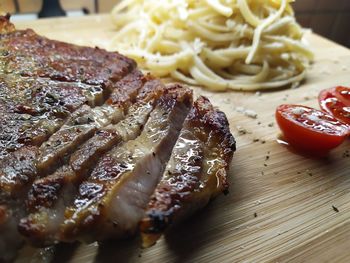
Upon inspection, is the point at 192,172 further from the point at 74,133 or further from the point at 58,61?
the point at 58,61

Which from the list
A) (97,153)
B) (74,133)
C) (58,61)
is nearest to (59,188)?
(97,153)

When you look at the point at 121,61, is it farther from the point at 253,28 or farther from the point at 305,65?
the point at 305,65

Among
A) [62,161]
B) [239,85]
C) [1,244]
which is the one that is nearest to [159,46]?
[239,85]

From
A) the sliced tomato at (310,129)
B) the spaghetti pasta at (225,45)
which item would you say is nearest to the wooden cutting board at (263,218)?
the sliced tomato at (310,129)

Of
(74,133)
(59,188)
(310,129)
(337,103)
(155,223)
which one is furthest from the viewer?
(337,103)

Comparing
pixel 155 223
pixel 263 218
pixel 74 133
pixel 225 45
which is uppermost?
pixel 74 133

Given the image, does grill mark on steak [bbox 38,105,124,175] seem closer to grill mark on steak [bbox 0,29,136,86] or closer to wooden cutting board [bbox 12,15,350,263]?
grill mark on steak [bbox 0,29,136,86]

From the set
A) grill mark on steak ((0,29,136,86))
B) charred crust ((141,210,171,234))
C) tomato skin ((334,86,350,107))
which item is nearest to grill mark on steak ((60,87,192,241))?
charred crust ((141,210,171,234))
